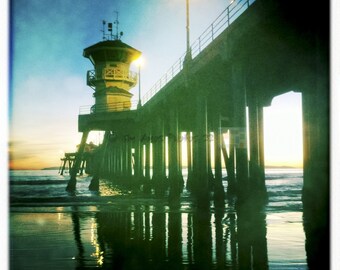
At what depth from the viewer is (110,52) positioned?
36.1m

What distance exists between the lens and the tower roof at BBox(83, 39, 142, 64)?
35.5 m

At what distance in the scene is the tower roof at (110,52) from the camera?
3547cm

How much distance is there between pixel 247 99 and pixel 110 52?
24.4m

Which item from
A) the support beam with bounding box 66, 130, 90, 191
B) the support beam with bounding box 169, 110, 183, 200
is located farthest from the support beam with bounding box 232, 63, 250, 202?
the support beam with bounding box 66, 130, 90, 191

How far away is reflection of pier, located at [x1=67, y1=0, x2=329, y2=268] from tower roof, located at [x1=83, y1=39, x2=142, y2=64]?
1107 cm

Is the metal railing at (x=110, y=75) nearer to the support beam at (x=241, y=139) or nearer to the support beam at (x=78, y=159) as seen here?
the support beam at (x=78, y=159)

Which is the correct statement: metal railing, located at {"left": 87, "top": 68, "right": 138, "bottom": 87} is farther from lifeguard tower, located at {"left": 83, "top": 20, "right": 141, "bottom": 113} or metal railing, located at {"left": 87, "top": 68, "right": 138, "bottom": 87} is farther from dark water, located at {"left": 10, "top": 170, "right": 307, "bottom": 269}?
dark water, located at {"left": 10, "top": 170, "right": 307, "bottom": 269}

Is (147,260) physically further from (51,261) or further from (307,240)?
(307,240)

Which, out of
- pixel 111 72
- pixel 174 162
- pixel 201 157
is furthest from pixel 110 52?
pixel 201 157

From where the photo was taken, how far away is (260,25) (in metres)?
10.4
